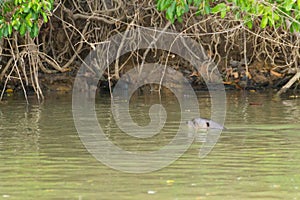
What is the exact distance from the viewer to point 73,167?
18.9 ft

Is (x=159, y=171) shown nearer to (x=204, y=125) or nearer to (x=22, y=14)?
(x=204, y=125)

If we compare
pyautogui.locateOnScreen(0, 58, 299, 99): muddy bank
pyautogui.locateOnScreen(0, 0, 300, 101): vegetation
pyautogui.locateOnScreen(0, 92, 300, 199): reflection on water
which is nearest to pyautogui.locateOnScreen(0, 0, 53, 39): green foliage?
pyautogui.locateOnScreen(0, 92, 300, 199): reflection on water

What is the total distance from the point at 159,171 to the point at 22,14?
11.4 ft

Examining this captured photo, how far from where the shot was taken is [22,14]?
8469mm

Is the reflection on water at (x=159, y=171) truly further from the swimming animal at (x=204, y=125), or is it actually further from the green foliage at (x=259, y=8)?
the green foliage at (x=259, y=8)

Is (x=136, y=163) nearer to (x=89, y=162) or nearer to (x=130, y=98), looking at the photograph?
(x=89, y=162)

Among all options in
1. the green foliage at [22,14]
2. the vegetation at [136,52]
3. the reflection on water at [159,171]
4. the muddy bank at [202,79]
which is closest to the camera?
the reflection on water at [159,171]

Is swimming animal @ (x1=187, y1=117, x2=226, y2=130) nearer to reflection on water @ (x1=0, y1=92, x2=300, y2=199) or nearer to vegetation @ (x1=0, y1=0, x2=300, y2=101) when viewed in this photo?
reflection on water @ (x1=0, y1=92, x2=300, y2=199)

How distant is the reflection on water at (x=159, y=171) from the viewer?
4938 millimetres

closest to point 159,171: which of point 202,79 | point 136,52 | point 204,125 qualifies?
point 204,125

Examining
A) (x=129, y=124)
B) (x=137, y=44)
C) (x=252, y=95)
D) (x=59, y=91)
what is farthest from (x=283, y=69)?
(x=129, y=124)

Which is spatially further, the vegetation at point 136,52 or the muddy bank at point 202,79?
the muddy bank at point 202,79

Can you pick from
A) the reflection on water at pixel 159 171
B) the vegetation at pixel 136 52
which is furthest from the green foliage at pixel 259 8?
the vegetation at pixel 136 52

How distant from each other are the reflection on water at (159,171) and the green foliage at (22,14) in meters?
1.04
